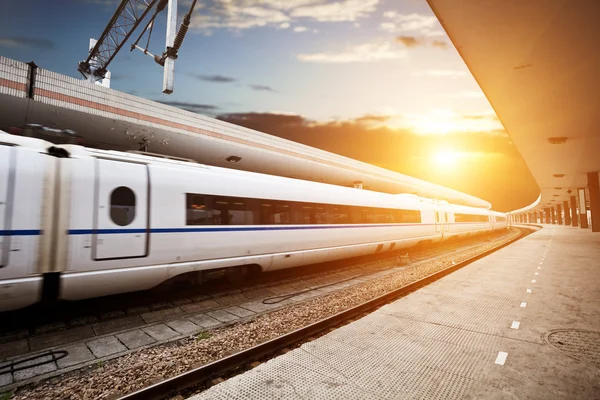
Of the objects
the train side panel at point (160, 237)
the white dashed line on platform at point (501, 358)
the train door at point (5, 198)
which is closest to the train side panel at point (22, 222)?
the train door at point (5, 198)

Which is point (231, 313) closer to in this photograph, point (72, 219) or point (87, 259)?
point (87, 259)

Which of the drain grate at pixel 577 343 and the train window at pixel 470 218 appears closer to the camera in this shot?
the drain grate at pixel 577 343

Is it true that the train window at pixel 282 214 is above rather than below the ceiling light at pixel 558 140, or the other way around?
below

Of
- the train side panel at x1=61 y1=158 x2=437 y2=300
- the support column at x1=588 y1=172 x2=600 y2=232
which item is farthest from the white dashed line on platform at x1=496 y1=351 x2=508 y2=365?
the support column at x1=588 y1=172 x2=600 y2=232

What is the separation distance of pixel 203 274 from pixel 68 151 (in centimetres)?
332

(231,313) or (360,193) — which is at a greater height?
(360,193)

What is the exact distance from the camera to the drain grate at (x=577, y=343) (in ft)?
Result: 12.2

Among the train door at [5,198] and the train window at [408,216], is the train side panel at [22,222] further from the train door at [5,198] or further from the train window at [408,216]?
the train window at [408,216]

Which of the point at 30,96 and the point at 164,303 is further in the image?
the point at 30,96

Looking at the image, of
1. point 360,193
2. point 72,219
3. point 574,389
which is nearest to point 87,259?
point 72,219

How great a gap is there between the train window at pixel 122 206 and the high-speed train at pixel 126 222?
0.02 m

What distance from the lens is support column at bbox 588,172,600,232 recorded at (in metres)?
26.0

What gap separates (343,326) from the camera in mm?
4816

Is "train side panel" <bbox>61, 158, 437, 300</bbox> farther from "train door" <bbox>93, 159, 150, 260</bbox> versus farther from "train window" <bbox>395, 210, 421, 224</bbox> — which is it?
"train window" <bbox>395, 210, 421, 224</bbox>
